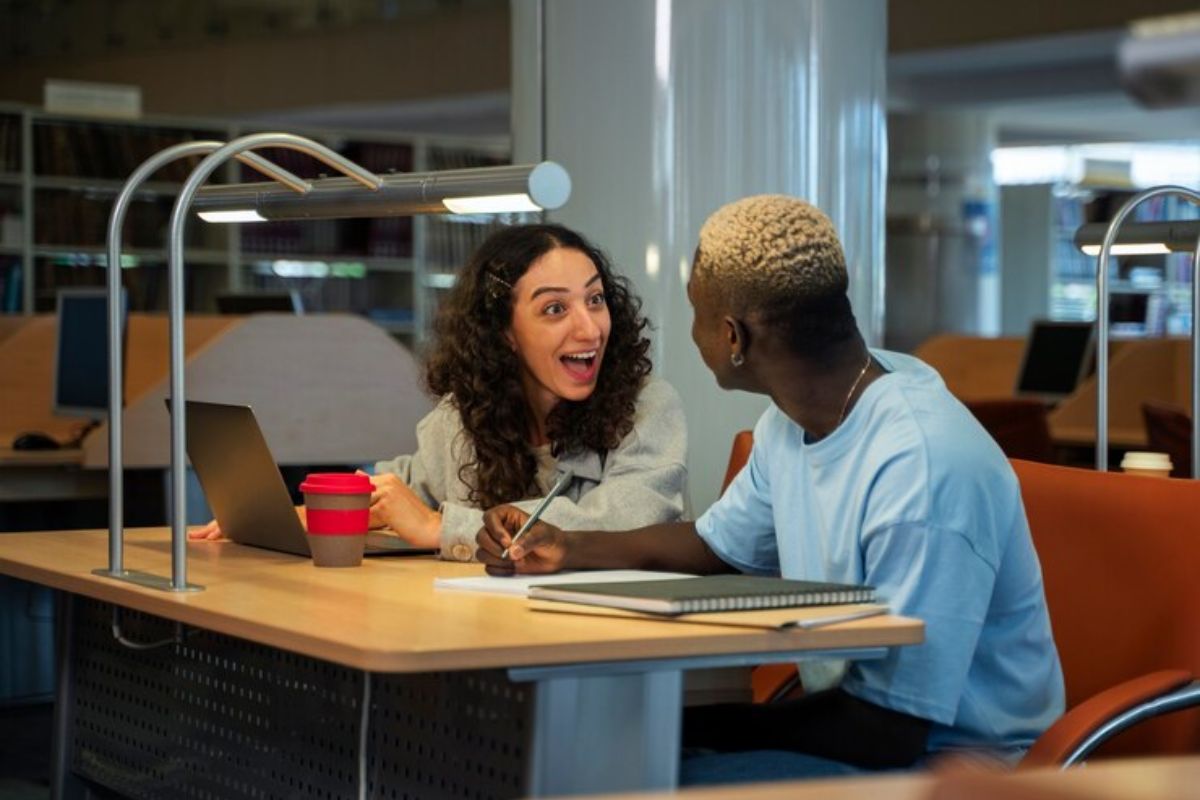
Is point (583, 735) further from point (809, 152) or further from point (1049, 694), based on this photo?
point (809, 152)

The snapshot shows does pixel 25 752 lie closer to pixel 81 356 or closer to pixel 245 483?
pixel 81 356

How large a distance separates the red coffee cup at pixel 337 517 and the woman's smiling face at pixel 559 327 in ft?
1.42

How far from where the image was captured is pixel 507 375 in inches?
110

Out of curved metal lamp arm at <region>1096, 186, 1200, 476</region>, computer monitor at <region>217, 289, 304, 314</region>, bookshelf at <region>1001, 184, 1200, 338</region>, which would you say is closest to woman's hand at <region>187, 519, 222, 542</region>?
curved metal lamp arm at <region>1096, 186, 1200, 476</region>

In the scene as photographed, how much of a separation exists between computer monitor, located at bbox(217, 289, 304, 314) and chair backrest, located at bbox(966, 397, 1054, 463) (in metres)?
2.20

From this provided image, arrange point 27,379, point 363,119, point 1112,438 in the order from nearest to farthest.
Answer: point 27,379 < point 1112,438 < point 363,119

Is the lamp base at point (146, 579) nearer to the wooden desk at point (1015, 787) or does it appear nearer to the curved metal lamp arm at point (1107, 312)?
the wooden desk at point (1015, 787)

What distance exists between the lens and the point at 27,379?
554 cm

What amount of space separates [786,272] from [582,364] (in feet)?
2.37

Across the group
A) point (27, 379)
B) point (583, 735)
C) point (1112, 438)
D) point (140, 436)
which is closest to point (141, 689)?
point (583, 735)

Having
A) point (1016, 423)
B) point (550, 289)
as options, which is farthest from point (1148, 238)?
point (1016, 423)

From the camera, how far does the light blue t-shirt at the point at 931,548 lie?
1.91 meters

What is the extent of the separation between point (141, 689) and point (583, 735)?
1.15 metres

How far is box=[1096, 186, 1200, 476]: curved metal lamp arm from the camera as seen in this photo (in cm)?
301
